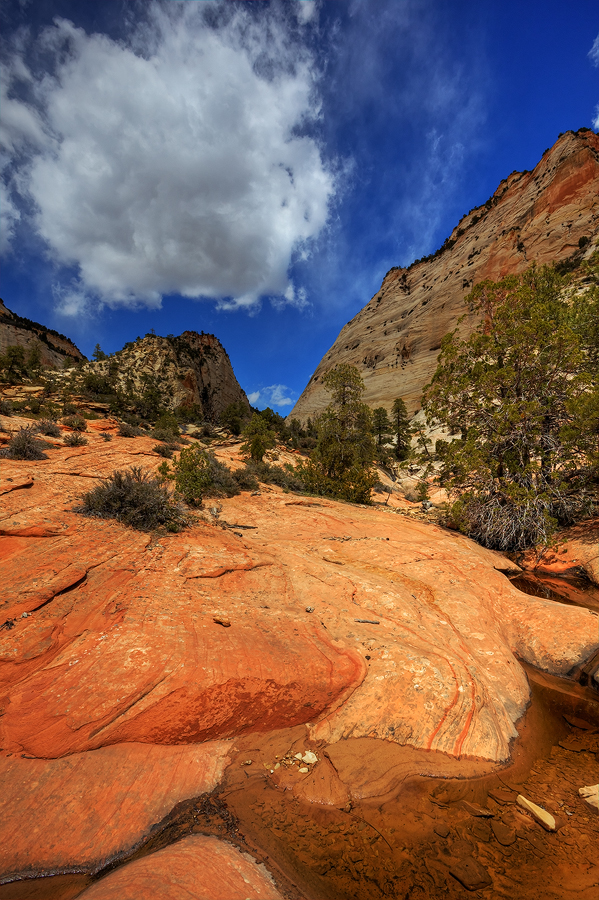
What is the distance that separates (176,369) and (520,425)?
45.4 meters

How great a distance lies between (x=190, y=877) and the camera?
2.21 m

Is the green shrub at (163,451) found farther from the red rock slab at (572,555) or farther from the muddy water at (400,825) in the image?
the red rock slab at (572,555)

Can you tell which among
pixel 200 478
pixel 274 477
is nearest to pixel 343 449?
pixel 274 477

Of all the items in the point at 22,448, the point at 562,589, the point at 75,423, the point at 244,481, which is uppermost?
the point at 75,423

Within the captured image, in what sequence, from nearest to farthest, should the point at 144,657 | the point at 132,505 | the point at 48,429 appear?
1. the point at 144,657
2. the point at 132,505
3. the point at 48,429

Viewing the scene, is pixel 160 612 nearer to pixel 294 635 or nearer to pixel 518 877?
pixel 294 635

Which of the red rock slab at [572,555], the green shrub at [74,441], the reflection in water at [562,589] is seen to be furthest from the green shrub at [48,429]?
the red rock slab at [572,555]

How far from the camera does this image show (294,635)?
4.81m

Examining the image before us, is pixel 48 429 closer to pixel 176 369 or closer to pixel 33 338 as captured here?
pixel 176 369

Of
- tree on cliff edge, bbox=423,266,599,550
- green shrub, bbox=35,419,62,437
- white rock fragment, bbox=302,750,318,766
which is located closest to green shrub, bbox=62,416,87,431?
green shrub, bbox=35,419,62,437

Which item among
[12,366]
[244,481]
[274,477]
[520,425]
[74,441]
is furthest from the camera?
[12,366]

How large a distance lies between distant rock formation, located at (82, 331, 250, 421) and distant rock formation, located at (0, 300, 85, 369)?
42.3 feet

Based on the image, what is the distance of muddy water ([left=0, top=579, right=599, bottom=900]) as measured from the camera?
7.88 ft

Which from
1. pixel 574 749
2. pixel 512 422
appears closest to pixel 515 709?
pixel 574 749
